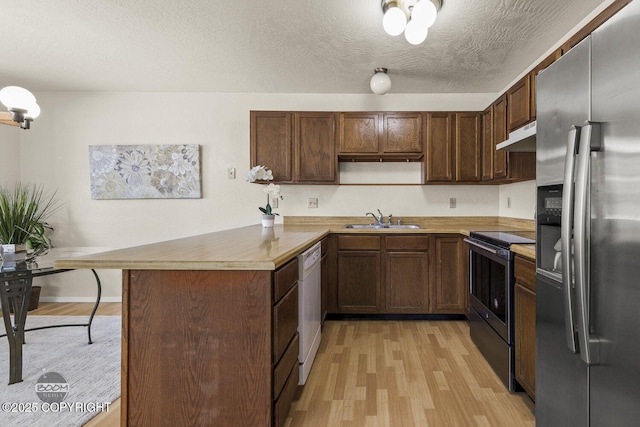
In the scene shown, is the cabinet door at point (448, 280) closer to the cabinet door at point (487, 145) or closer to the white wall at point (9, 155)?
the cabinet door at point (487, 145)

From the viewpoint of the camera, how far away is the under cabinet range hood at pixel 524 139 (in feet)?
6.20

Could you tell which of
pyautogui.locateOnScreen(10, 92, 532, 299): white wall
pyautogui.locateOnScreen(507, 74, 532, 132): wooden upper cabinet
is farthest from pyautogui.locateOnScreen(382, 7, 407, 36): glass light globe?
pyautogui.locateOnScreen(10, 92, 532, 299): white wall

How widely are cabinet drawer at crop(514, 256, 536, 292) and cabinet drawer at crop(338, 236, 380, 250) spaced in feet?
4.42

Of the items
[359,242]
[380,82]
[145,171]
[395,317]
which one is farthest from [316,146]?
[145,171]

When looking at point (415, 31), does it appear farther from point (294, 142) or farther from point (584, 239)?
point (294, 142)

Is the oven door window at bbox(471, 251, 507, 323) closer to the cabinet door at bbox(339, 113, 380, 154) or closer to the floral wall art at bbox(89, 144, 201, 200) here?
the cabinet door at bbox(339, 113, 380, 154)

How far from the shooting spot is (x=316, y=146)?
10.8 feet

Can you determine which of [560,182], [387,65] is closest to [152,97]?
[387,65]

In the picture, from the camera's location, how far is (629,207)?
0.88 metres

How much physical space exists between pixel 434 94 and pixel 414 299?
7.34 feet

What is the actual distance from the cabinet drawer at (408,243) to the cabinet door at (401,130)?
0.90 metres

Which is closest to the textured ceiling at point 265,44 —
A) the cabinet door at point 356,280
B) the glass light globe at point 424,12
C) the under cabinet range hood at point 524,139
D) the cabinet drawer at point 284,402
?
the glass light globe at point 424,12

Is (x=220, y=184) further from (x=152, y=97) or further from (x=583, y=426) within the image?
(x=583, y=426)

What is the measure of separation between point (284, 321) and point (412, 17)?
179 centimetres
